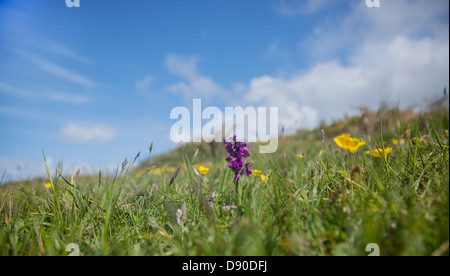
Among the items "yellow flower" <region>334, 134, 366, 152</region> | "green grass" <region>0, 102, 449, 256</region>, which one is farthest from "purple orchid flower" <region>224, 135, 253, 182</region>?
"yellow flower" <region>334, 134, 366, 152</region>

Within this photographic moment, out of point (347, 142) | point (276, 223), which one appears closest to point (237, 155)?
point (276, 223)

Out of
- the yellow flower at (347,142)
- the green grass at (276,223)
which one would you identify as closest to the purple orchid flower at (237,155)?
the green grass at (276,223)

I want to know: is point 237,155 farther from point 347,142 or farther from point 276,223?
point 347,142

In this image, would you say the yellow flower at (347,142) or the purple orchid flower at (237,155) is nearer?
the yellow flower at (347,142)

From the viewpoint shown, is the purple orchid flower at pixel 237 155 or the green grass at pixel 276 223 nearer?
the green grass at pixel 276 223

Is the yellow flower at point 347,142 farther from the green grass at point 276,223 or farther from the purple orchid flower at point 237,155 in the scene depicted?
the purple orchid flower at point 237,155

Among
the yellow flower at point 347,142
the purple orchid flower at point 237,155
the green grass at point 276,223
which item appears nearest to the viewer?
the green grass at point 276,223

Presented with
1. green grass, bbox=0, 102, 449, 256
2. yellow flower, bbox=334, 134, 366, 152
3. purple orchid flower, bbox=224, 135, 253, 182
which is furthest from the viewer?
purple orchid flower, bbox=224, 135, 253, 182

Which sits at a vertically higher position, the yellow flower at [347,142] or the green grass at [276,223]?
the yellow flower at [347,142]

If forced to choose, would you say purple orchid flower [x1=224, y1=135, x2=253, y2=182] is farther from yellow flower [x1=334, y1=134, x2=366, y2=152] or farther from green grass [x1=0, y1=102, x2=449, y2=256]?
yellow flower [x1=334, y1=134, x2=366, y2=152]

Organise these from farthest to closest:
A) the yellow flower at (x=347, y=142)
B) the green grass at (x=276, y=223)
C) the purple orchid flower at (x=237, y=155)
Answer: the purple orchid flower at (x=237, y=155)
the yellow flower at (x=347, y=142)
the green grass at (x=276, y=223)

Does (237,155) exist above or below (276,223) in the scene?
above
